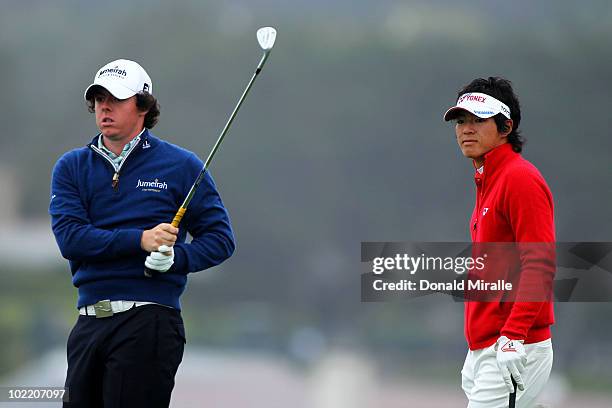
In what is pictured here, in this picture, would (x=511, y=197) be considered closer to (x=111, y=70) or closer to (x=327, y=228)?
(x=111, y=70)

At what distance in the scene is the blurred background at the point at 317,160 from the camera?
471 inches

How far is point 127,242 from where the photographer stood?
94.5 inches

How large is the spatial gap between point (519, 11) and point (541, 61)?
76 centimetres

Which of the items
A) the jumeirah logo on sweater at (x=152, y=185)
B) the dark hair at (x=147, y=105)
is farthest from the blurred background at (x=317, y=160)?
the jumeirah logo on sweater at (x=152, y=185)

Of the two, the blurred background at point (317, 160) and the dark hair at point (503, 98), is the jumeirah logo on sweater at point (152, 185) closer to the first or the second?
the dark hair at point (503, 98)

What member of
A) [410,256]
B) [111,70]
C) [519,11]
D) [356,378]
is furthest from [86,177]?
[519,11]

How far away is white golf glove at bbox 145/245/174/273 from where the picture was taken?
7.79 ft

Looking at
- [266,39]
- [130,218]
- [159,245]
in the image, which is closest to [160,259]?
[159,245]

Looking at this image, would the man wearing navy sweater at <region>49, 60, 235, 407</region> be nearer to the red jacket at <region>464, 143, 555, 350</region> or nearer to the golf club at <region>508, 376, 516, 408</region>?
the red jacket at <region>464, 143, 555, 350</region>

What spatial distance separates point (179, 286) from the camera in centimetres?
251

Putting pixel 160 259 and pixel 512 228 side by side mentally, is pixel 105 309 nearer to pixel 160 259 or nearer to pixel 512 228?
pixel 160 259

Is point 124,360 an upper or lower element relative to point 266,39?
lower

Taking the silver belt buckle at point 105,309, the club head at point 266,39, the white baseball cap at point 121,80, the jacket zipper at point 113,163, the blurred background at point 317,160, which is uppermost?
the blurred background at point 317,160

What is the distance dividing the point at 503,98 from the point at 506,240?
39 centimetres
